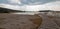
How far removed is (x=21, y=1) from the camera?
1315mm

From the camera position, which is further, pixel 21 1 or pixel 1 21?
pixel 21 1

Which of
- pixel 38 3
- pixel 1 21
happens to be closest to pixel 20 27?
pixel 1 21

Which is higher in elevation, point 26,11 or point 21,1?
point 21,1

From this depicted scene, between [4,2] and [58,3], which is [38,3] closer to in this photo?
[58,3]

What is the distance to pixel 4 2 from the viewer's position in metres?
1.31

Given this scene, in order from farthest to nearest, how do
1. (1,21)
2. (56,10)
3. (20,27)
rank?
(56,10) → (1,21) → (20,27)

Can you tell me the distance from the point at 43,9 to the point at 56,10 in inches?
6.2

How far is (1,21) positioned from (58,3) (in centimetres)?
76

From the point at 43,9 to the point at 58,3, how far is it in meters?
0.22

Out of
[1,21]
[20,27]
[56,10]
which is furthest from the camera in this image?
[56,10]

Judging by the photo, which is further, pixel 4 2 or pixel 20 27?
pixel 4 2

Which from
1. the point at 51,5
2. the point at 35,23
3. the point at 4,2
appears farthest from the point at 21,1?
the point at 35,23

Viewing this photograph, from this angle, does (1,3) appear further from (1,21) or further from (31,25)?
(31,25)

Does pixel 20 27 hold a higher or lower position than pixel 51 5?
lower
